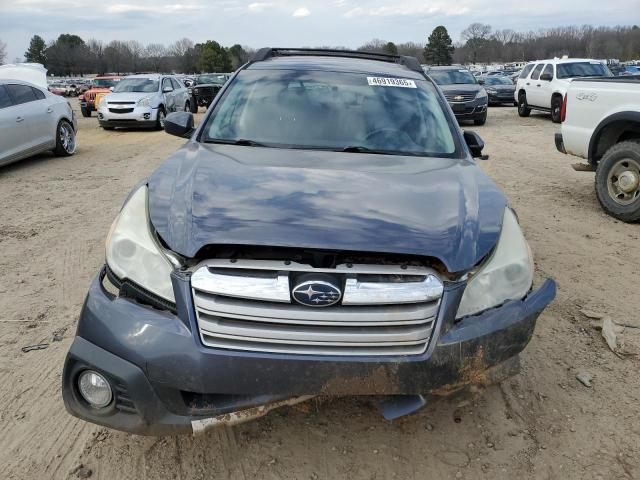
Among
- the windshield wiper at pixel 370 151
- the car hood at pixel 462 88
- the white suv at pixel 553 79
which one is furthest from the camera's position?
the white suv at pixel 553 79

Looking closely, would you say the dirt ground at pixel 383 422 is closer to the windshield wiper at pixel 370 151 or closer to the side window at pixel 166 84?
the windshield wiper at pixel 370 151

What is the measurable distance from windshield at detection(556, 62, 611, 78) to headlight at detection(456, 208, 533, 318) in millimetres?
17312

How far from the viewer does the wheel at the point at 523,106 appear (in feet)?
63.7

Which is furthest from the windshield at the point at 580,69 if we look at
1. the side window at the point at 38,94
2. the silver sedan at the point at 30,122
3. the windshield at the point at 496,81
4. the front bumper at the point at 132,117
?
the side window at the point at 38,94

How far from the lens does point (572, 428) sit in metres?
2.79

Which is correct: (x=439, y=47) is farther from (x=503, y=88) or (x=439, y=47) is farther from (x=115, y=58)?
(x=503, y=88)

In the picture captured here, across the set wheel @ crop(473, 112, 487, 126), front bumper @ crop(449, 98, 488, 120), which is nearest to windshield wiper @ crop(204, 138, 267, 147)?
front bumper @ crop(449, 98, 488, 120)

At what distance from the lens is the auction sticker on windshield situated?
13.0ft

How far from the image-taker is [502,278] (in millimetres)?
2373

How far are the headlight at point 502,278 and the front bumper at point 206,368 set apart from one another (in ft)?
0.19

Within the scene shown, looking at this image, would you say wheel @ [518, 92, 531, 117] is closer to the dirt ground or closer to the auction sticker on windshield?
the dirt ground

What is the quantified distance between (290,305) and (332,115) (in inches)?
74.7

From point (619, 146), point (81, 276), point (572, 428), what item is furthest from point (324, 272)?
point (619, 146)

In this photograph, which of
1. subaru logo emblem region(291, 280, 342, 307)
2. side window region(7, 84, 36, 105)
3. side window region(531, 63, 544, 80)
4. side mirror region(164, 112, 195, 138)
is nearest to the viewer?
subaru logo emblem region(291, 280, 342, 307)
